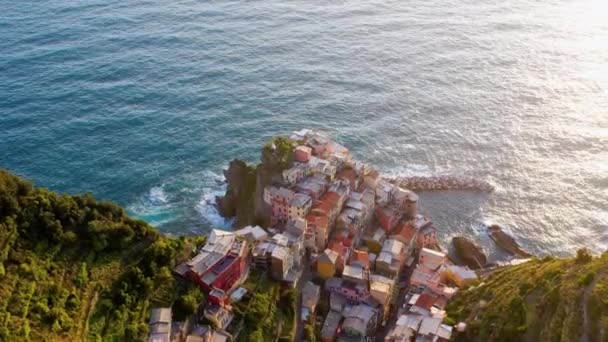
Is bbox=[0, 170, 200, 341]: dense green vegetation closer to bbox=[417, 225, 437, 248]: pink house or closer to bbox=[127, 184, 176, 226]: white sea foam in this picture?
bbox=[127, 184, 176, 226]: white sea foam

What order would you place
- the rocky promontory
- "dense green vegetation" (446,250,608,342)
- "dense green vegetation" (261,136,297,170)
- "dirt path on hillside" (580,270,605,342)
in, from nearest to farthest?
"dirt path on hillside" (580,270,605,342) < "dense green vegetation" (446,250,608,342) < "dense green vegetation" (261,136,297,170) < the rocky promontory

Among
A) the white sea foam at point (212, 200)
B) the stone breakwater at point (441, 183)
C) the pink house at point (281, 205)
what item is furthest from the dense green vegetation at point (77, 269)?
the stone breakwater at point (441, 183)

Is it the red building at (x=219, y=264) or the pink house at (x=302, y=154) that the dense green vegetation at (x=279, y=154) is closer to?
the pink house at (x=302, y=154)

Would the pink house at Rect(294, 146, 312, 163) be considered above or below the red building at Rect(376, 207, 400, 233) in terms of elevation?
above

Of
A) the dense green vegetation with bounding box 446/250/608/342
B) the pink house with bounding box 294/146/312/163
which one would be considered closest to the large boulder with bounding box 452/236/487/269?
the dense green vegetation with bounding box 446/250/608/342

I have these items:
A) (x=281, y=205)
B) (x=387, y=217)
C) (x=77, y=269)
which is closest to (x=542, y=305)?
(x=387, y=217)

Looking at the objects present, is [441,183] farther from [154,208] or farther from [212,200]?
[154,208]

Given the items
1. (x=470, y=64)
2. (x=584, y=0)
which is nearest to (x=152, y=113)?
(x=470, y=64)
